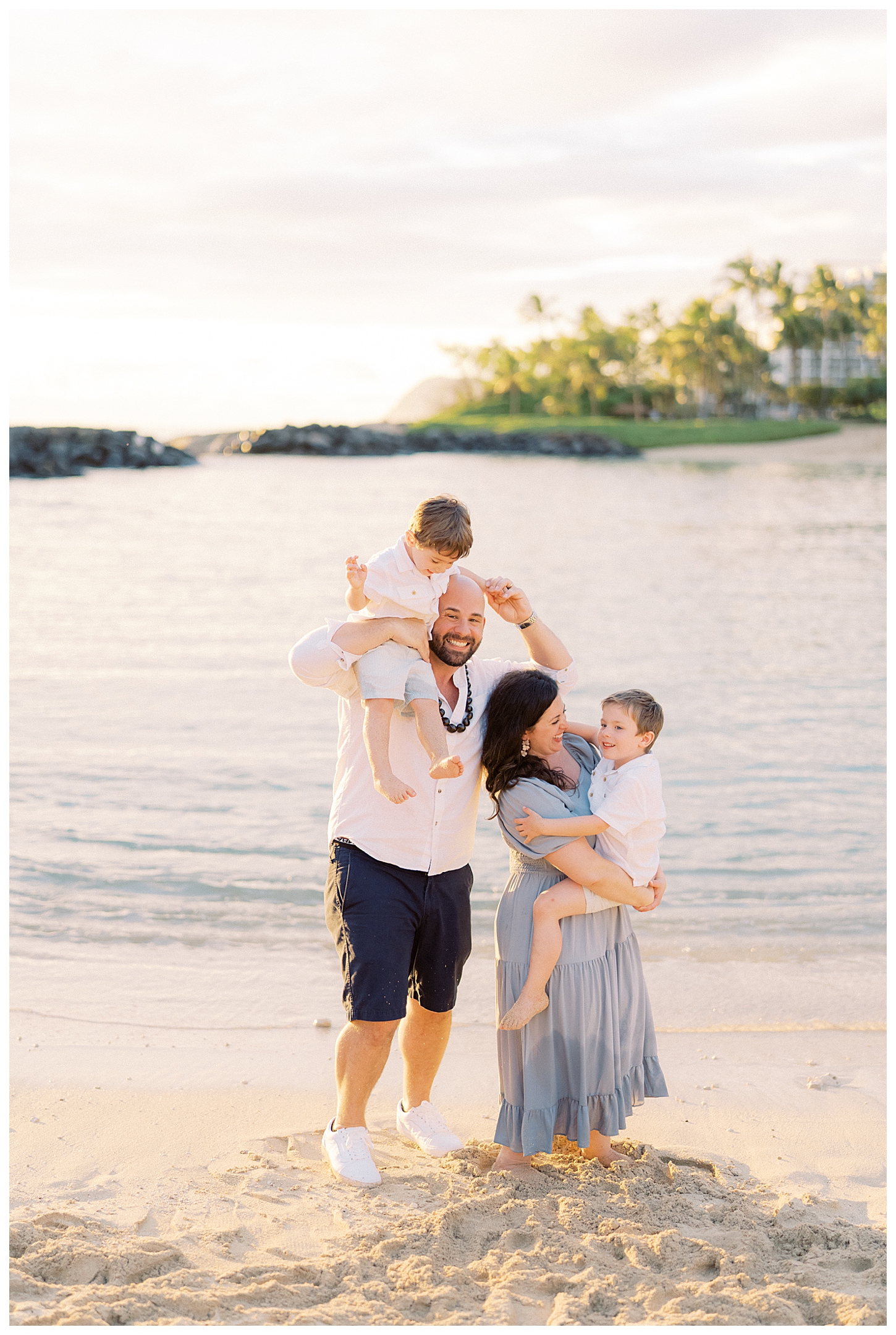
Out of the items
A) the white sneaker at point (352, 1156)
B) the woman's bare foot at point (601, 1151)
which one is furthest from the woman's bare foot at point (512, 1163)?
the white sneaker at point (352, 1156)

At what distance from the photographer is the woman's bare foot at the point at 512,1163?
3.15 m

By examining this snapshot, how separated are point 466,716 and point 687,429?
232ft

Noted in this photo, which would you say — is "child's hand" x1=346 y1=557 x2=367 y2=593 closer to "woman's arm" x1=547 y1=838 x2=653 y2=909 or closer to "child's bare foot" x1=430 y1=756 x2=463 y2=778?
"child's bare foot" x1=430 y1=756 x2=463 y2=778

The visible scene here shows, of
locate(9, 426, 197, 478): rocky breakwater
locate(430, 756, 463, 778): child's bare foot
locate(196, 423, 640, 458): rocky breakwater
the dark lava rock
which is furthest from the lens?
locate(196, 423, 640, 458): rocky breakwater

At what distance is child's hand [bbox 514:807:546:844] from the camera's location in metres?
3.04

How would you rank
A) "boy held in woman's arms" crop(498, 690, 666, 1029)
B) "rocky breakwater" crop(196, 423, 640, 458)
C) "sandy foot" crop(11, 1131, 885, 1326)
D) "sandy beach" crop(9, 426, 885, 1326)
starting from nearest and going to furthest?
"sandy foot" crop(11, 1131, 885, 1326) → "sandy beach" crop(9, 426, 885, 1326) → "boy held in woman's arms" crop(498, 690, 666, 1029) → "rocky breakwater" crop(196, 423, 640, 458)

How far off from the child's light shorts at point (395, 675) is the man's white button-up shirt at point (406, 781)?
65 millimetres

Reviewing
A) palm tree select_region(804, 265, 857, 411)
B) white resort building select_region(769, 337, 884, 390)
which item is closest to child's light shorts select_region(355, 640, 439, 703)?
palm tree select_region(804, 265, 857, 411)

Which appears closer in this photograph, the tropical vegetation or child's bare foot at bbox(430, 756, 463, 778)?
child's bare foot at bbox(430, 756, 463, 778)

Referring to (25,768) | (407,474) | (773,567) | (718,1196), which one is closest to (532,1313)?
(718,1196)

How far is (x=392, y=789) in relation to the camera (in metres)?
3.03

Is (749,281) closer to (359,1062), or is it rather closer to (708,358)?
(708,358)

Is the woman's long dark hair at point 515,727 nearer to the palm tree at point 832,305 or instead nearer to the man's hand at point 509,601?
the man's hand at point 509,601

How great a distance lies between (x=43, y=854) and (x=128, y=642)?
23.4 feet
